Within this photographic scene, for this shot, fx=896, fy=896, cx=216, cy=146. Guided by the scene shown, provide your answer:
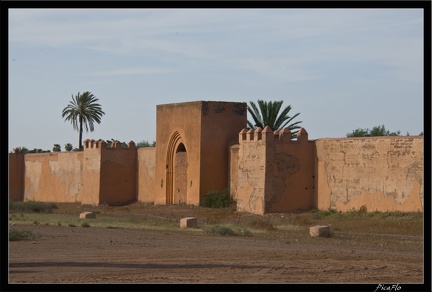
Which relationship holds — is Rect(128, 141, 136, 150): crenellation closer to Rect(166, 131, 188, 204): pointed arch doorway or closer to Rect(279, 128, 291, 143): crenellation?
Rect(166, 131, 188, 204): pointed arch doorway

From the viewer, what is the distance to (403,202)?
26.5 meters

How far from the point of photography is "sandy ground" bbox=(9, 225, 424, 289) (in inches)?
535

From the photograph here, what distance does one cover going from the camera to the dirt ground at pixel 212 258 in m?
13.6

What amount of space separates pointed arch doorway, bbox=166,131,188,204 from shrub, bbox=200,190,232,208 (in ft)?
7.44

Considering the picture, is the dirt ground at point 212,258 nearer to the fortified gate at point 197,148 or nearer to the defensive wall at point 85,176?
the fortified gate at point 197,148

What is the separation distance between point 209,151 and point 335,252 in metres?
19.4

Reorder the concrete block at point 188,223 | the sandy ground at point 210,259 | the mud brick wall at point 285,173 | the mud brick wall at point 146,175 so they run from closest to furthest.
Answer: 1. the sandy ground at point 210,259
2. the concrete block at point 188,223
3. the mud brick wall at point 285,173
4. the mud brick wall at point 146,175

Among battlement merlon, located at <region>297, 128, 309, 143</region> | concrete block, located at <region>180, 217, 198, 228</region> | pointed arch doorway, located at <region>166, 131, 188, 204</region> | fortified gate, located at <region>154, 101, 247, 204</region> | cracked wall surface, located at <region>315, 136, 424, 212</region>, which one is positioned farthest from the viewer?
pointed arch doorway, located at <region>166, 131, 188, 204</region>

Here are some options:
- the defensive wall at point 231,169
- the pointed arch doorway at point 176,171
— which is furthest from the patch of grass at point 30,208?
the pointed arch doorway at point 176,171

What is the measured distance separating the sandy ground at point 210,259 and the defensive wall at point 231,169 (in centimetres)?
460

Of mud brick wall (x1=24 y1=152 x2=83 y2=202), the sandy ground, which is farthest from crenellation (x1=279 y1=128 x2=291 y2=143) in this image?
mud brick wall (x1=24 y1=152 x2=83 y2=202)
